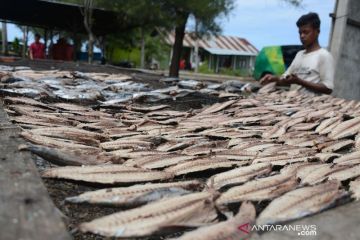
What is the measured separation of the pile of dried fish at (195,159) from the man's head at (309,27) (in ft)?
4.52

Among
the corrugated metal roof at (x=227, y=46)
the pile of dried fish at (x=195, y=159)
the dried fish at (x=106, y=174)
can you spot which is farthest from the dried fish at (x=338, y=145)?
the corrugated metal roof at (x=227, y=46)

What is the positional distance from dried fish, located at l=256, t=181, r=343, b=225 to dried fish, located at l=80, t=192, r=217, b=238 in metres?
0.25

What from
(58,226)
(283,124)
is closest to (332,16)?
(283,124)

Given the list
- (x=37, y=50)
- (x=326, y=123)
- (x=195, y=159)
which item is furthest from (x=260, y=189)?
(x=37, y=50)

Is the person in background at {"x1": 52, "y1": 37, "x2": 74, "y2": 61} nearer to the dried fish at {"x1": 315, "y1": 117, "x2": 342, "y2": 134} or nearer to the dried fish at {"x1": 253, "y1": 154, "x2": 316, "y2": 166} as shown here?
the dried fish at {"x1": 315, "y1": 117, "x2": 342, "y2": 134}

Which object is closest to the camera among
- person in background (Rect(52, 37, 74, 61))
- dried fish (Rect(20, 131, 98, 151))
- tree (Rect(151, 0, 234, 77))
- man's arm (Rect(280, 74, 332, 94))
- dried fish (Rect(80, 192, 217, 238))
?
dried fish (Rect(80, 192, 217, 238))

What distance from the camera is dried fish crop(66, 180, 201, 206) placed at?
1713 millimetres

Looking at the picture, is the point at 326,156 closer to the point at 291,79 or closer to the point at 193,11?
the point at 291,79

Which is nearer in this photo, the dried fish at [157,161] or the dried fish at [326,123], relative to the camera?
the dried fish at [157,161]

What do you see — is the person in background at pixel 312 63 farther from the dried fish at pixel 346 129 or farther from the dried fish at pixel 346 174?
the dried fish at pixel 346 174

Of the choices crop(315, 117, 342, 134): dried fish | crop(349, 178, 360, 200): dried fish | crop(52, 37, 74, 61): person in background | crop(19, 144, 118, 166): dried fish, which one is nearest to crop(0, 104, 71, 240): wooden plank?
crop(19, 144, 118, 166): dried fish

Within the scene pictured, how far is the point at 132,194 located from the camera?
1800mm

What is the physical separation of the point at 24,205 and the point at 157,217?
517mm

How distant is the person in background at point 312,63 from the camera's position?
5.47 m
